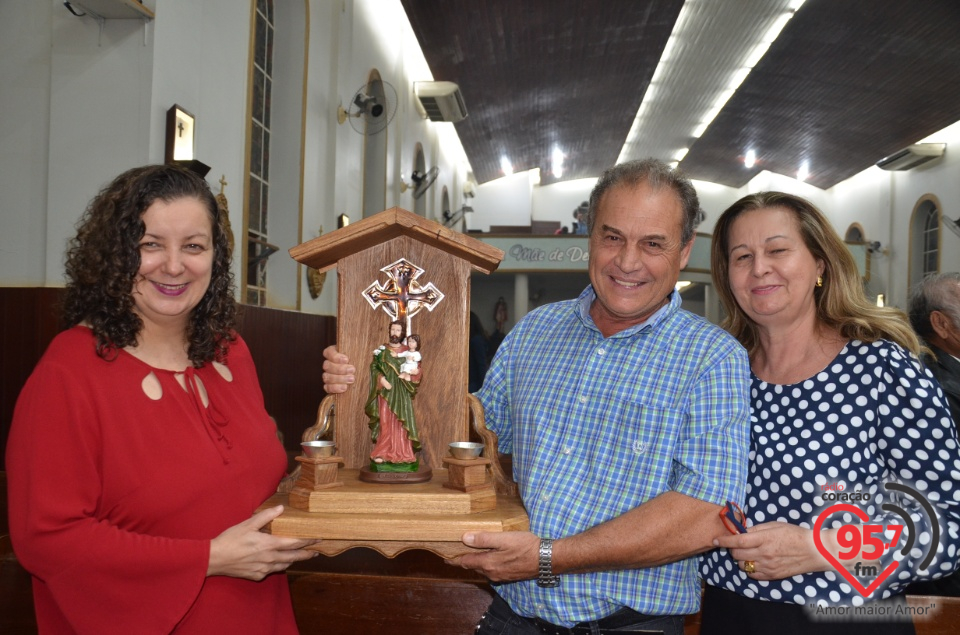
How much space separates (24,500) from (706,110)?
17504 mm

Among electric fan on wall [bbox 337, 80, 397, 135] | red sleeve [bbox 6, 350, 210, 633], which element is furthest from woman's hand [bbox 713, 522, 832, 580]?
electric fan on wall [bbox 337, 80, 397, 135]

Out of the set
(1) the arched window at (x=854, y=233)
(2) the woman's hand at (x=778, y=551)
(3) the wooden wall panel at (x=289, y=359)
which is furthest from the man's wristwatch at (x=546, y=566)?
(1) the arched window at (x=854, y=233)

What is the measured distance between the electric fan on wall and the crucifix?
5.97 m

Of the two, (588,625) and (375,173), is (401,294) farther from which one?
(375,173)

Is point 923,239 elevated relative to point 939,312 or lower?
elevated

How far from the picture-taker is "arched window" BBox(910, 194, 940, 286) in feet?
51.0

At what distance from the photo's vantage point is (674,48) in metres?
13.8

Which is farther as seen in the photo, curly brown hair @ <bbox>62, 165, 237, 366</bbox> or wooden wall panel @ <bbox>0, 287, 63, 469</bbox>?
wooden wall panel @ <bbox>0, 287, 63, 469</bbox>

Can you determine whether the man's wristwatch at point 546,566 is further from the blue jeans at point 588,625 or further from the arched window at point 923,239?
the arched window at point 923,239

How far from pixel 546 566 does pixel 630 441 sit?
12.7 inches

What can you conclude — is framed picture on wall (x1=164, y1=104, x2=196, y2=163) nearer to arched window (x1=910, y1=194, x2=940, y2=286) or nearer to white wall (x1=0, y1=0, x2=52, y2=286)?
white wall (x1=0, y1=0, x2=52, y2=286)

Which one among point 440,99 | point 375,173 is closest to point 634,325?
point 375,173

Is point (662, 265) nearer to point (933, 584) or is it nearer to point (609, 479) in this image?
point (609, 479)

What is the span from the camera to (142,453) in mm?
1592
